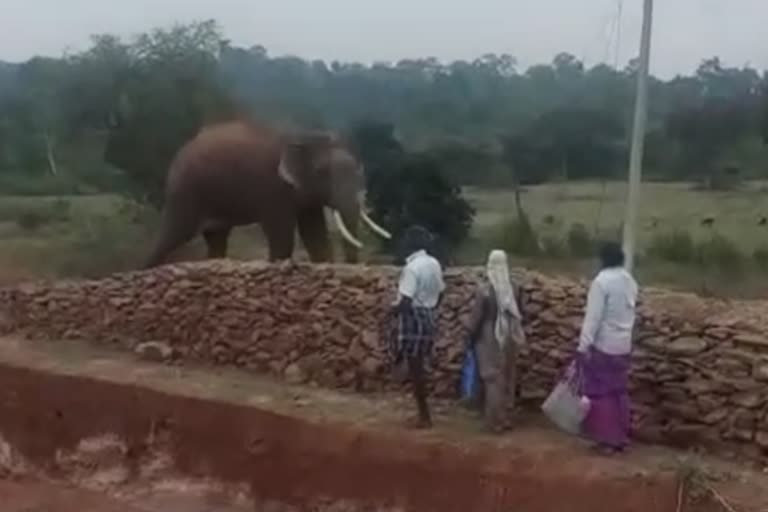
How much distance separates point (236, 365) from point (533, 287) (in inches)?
119

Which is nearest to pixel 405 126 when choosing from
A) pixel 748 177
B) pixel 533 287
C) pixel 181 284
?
pixel 748 177

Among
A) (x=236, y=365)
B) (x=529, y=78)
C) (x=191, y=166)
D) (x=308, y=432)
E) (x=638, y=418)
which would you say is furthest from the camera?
(x=529, y=78)

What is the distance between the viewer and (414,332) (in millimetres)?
10031

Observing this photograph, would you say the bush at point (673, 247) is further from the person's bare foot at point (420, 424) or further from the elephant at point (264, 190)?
the person's bare foot at point (420, 424)

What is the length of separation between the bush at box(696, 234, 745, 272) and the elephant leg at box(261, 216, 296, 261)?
20.8ft

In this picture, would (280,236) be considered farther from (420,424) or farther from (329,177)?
(420,424)

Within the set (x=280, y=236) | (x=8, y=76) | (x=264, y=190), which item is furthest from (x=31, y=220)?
(x=280, y=236)

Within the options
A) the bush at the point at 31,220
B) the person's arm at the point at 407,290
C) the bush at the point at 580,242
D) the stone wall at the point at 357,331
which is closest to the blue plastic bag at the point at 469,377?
the stone wall at the point at 357,331

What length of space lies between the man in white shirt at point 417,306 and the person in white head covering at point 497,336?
314mm

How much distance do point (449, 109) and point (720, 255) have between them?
273 inches

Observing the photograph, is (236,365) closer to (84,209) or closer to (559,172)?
(559,172)

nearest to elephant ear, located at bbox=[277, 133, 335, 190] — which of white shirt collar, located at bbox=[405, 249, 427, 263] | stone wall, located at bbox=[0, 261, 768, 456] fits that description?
stone wall, located at bbox=[0, 261, 768, 456]

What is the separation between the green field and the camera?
18.8 metres

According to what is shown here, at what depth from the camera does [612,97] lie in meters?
21.7
